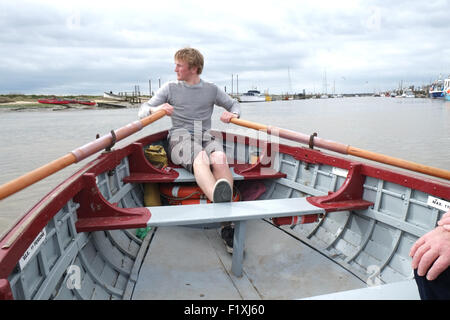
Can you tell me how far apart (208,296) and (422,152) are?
18185 mm

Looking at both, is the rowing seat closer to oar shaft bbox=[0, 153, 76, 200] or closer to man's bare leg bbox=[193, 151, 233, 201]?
man's bare leg bbox=[193, 151, 233, 201]

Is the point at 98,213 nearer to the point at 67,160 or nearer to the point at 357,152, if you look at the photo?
the point at 67,160

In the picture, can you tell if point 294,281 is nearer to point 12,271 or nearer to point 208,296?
point 208,296

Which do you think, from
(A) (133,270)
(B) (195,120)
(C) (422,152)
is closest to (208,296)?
(A) (133,270)

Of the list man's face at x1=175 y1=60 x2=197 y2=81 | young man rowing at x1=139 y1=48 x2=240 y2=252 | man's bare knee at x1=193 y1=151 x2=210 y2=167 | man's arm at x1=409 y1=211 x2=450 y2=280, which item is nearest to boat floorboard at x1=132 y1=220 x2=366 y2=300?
man's bare knee at x1=193 y1=151 x2=210 y2=167

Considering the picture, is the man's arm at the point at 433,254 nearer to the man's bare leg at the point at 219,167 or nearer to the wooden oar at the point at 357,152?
the wooden oar at the point at 357,152

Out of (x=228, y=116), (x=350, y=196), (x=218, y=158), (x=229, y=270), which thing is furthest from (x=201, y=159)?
(x=350, y=196)

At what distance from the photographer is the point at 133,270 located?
3.39 m

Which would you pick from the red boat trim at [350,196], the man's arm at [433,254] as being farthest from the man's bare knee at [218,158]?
the man's arm at [433,254]

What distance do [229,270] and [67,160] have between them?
1.92 meters

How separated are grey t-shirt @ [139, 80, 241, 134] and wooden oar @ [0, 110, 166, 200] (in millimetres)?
315

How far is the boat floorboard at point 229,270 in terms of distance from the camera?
3.21 metres

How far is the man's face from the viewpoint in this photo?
4616 mm

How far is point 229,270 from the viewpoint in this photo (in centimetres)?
356
